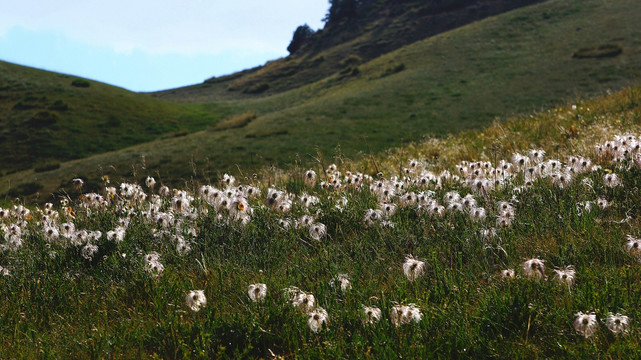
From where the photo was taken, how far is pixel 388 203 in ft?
19.5

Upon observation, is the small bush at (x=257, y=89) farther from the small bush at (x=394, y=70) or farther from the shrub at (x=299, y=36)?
the shrub at (x=299, y=36)

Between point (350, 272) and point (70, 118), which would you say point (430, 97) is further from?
point (350, 272)

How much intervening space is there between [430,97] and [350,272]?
30.3 m

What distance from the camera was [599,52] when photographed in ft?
111

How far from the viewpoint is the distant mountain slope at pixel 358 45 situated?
73.8 m

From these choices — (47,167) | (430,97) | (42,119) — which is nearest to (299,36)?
(42,119)

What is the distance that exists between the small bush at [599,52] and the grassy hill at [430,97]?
7cm

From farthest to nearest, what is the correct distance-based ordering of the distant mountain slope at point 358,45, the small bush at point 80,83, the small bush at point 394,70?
the distant mountain slope at point 358,45 < the small bush at point 80,83 < the small bush at point 394,70

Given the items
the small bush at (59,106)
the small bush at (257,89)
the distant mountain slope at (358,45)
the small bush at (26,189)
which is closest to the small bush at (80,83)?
the small bush at (59,106)

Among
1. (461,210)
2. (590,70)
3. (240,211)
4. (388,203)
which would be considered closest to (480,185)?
(461,210)

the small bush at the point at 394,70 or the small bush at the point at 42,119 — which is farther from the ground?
the small bush at the point at 42,119

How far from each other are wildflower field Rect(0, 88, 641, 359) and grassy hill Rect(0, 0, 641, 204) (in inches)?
391

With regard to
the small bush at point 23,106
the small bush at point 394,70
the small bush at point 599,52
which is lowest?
the small bush at point 599,52

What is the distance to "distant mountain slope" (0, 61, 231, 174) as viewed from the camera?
108ft
